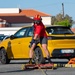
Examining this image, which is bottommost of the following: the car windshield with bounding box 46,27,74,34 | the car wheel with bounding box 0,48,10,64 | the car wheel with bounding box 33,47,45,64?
the car wheel with bounding box 0,48,10,64

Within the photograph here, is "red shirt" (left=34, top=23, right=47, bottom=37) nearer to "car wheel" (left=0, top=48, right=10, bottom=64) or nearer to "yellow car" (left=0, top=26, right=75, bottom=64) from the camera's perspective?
"yellow car" (left=0, top=26, right=75, bottom=64)

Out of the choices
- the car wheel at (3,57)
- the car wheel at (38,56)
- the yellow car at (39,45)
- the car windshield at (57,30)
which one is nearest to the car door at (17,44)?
the yellow car at (39,45)

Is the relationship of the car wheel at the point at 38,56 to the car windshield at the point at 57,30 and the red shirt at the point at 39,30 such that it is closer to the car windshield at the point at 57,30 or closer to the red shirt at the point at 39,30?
the car windshield at the point at 57,30

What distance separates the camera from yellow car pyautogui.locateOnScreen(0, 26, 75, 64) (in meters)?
Answer: 15.9

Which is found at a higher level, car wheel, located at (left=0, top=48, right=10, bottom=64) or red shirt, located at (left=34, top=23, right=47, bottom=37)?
red shirt, located at (left=34, top=23, right=47, bottom=37)

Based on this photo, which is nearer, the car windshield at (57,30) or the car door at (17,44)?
the car windshield at (57,30)

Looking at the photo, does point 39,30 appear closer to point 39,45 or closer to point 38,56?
point 39,45

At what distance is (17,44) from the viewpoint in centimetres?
1747

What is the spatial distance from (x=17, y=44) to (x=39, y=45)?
1.76 metres

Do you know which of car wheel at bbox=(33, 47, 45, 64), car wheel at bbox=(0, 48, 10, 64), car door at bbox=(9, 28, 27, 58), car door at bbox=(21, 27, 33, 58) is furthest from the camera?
car wheel at bbox=(0, 48, 10, 64)

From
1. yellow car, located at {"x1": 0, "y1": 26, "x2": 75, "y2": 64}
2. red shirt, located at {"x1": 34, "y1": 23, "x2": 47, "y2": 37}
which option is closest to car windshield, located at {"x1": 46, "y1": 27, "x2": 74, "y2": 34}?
yellow car, located at {"x1": 0, "y1": 26, "x2": 75, "y2": 64}

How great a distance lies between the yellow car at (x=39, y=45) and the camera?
52.2 ft

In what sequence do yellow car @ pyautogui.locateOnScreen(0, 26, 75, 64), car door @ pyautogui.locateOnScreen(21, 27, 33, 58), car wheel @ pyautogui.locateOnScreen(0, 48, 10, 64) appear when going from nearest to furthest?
yellow car @ pyautogui.locateOnScreen(0, 26, 75, 64)
car door @ pyautogui.locateOnScreen(21, 27, 33, 58)
car wheel @ pyautogui.locateOnScreen(0, 48, 10, 64)

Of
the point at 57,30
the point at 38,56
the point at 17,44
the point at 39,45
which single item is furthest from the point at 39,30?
the point at 17,44
